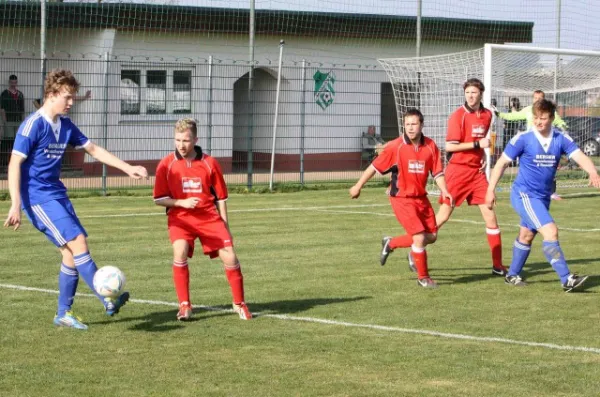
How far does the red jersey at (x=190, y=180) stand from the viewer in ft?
28.5

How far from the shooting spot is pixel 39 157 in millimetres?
8180

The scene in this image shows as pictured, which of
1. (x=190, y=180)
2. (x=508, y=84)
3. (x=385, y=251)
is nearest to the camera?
(x=190, y=180)

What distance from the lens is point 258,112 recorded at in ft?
79.0

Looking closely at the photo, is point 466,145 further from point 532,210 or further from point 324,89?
point 324,89

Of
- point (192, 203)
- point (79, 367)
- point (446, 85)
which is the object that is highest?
point (446, 85)

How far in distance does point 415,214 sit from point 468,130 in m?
1.84

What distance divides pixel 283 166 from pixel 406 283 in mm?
13099

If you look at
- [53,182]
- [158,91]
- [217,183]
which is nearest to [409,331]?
[217,183]

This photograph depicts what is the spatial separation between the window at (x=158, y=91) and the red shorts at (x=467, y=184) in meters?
11.6

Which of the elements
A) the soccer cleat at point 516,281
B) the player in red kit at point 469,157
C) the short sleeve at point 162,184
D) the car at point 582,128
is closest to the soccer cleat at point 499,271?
the player in red kit at point 469,157

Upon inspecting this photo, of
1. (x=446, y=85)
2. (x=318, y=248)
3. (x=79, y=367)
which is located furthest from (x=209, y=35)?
(x=79, y=367)

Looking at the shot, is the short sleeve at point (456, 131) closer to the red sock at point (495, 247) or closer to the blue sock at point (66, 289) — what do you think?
the red sock at point (495, 247)

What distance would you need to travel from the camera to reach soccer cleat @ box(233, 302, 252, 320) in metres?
8.59

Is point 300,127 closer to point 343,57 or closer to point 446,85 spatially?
point 446,85
